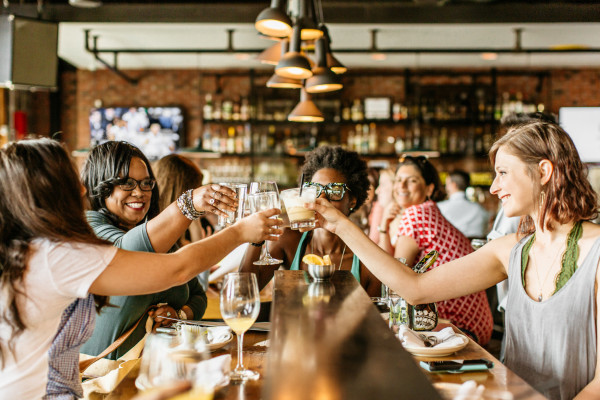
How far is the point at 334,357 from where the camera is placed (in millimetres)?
831

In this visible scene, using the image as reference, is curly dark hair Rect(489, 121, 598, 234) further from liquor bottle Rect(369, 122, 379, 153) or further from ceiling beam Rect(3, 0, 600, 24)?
liquor bottle Rect(369, 122, 379, 153)

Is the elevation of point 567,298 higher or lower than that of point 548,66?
lower

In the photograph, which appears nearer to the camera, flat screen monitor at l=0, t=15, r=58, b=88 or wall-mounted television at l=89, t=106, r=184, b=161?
flat screen monitor at l=0, t=15, r=58, b=88

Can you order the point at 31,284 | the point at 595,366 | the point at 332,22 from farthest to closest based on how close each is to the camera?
1. the point at 332,22
2. the point at 595,366
3. the point at 31,284

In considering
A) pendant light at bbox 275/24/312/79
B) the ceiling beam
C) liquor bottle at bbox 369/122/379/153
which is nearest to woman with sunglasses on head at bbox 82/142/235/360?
pendant light at bbox 275/24/312/79

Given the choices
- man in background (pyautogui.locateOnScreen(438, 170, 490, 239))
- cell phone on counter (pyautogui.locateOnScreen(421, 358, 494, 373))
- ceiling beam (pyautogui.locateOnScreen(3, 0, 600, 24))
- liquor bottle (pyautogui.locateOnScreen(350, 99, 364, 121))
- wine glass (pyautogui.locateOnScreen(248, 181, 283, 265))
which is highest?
ceiling beam (pyautogui.locateOnScreen(3, 0, 600, 24))

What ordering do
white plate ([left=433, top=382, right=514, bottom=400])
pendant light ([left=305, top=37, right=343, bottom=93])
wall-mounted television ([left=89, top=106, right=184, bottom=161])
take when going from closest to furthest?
white plate ([left=433, top=382, right=514, bottom=400])
pendant light ([left=305, top=37, right=343, bottom=93])
wall-mounted television ([left=89, top=106, right=184, bottom=161])

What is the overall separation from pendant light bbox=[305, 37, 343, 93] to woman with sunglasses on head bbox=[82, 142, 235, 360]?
5.15ft

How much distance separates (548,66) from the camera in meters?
7.53

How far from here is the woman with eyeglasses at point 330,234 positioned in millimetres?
2141

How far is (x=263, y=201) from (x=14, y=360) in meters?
0.77

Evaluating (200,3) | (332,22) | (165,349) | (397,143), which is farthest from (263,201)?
(397,143)

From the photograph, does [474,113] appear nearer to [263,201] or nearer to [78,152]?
[78,152]

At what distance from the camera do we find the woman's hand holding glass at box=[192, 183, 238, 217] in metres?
1.77
